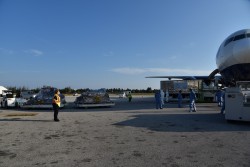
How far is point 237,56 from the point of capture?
53.6 feet

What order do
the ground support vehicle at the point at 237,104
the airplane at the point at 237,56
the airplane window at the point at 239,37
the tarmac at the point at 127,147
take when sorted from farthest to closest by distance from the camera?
1. the airplane window at the point at 239,37
2. the airplane at the point at 237,56
3. the ground support vehicle at the point at 237,104
4. the tarmac at the point at 127,147

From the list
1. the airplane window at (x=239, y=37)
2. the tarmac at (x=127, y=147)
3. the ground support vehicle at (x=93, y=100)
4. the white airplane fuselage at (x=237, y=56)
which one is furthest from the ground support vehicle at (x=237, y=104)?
Answer: the ground support vehicle at (x=93, y=100)

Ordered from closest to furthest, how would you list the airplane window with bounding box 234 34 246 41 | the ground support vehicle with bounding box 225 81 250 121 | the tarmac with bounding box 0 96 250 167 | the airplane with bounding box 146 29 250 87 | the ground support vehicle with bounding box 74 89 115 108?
the tarmac with bounding box 0 96 250 167 < the ground support vehicle with bounding box 225 81 250 121 < the airplane with bounding box 146 29 250 87 < the airplane window with bounding box 234 34 246 41 < the ground support vehicle with bounding box 74 89 115 108

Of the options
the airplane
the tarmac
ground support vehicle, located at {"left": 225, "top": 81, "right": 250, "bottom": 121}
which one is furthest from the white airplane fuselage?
the tarmac

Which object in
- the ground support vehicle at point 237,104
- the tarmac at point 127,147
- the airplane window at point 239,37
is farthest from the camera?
the airplane window at point 239,37

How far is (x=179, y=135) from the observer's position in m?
9.03

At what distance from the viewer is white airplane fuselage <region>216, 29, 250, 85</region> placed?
1602 cm

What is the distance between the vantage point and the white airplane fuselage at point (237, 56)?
52.5 ft

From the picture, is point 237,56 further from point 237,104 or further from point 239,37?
point 237,104

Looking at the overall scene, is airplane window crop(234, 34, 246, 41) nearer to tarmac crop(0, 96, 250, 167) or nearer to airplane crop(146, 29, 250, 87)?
airplane crop(146, 29, 250, 87)

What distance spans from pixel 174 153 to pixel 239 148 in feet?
5.66

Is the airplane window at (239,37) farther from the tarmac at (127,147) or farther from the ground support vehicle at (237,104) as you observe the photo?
the tarmac at (127,147)

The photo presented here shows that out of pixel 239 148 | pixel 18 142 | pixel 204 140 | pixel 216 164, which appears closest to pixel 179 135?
pixel 204 140

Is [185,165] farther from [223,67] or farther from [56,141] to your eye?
[223,67]
